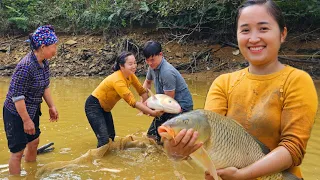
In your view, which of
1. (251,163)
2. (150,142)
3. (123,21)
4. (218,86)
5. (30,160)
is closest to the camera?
(251,163)

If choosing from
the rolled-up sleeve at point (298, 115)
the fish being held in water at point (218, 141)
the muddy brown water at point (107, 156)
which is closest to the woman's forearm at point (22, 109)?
the muddy brown water at point (107, 156)

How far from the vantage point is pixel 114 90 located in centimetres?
584

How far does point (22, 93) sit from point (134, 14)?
1342cm

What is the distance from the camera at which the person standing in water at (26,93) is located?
4.57m

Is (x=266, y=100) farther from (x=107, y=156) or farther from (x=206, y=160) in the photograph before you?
(x=107, y=156)

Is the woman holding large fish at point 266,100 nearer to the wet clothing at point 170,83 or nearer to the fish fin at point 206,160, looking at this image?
the fish fin at point 206,160

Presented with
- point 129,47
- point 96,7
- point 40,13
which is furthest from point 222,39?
point 40,13

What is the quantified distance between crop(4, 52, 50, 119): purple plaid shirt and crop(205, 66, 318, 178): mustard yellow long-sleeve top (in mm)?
3063

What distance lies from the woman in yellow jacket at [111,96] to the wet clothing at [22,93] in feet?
3.66

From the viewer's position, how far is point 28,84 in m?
4.66

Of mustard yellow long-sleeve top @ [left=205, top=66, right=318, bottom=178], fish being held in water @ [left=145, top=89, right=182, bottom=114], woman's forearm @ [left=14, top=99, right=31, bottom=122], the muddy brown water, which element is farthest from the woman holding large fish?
fish being held in water @ [left=145, top=89, right=182, bottom=114]

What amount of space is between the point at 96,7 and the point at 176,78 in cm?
1377

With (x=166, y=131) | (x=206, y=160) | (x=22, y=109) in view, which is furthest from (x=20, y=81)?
(x=206, y=160)

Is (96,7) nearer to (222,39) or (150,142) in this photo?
(222,39)
